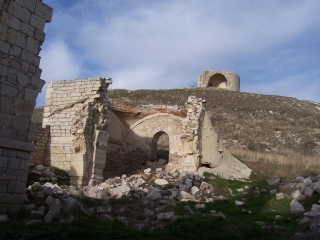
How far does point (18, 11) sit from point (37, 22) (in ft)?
1.58

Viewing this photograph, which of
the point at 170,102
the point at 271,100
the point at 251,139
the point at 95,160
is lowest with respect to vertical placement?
the point at 95,160

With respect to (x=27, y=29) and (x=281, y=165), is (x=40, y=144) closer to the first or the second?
(x=27, y=29)

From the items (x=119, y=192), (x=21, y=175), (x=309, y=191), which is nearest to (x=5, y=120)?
(x=21, y=175)

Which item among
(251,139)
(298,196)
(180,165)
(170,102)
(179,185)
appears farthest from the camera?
(170,102)

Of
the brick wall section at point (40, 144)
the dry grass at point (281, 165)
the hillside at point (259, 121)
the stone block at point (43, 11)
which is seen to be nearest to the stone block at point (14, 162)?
the stone block at point (43, 11)

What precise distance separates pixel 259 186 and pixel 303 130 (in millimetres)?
22283

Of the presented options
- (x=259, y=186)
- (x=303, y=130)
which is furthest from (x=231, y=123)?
(x=259, y=186)

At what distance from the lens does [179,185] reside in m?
12.5

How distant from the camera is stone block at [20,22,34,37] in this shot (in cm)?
719

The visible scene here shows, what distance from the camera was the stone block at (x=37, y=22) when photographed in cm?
736

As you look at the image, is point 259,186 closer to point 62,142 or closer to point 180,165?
point 180,165

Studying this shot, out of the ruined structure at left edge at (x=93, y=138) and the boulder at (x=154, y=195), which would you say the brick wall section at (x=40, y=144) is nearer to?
the ruined structure at left edge at (x=93, y=138)

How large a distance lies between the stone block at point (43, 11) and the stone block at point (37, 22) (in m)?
0.08

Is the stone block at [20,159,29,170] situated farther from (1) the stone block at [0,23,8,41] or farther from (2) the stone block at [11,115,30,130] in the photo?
(1) the stone block at [0,23,8,41]
